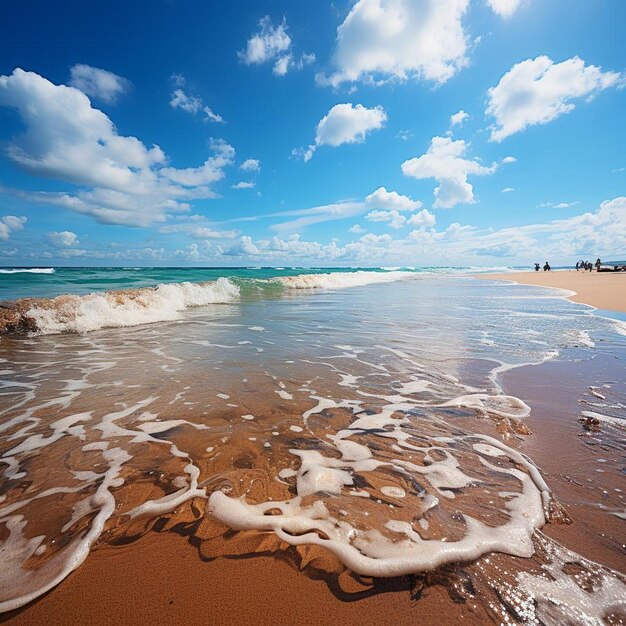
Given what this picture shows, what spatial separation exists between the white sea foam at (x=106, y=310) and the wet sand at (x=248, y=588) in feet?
32.4

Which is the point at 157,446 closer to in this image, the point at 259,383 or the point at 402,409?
the point at 259,383

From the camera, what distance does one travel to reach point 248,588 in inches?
69.2

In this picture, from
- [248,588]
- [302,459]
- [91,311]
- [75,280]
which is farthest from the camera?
[75,280]

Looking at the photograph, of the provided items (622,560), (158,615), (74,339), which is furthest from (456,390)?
(74,339)

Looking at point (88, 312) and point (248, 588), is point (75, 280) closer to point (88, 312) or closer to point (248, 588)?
point (88, 312)

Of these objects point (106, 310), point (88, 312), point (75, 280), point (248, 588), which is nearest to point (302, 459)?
point (248, 588)

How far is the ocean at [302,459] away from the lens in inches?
76.4

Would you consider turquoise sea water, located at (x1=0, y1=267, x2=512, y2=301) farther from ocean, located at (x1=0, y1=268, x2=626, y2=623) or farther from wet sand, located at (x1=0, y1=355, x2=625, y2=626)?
wet sand, located at (x1=0, y1=355, x2=625, y2=626)

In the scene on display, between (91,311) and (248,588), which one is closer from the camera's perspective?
(248,588)

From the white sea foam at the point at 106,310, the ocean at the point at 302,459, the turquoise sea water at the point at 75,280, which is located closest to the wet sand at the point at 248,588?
the ocean at the point at 302,459

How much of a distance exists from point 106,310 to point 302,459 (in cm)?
1066

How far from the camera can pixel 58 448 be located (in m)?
3.18

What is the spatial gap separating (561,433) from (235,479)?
11.2ft

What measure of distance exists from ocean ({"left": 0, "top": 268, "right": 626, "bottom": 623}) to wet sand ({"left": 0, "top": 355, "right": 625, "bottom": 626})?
3.2 inches
